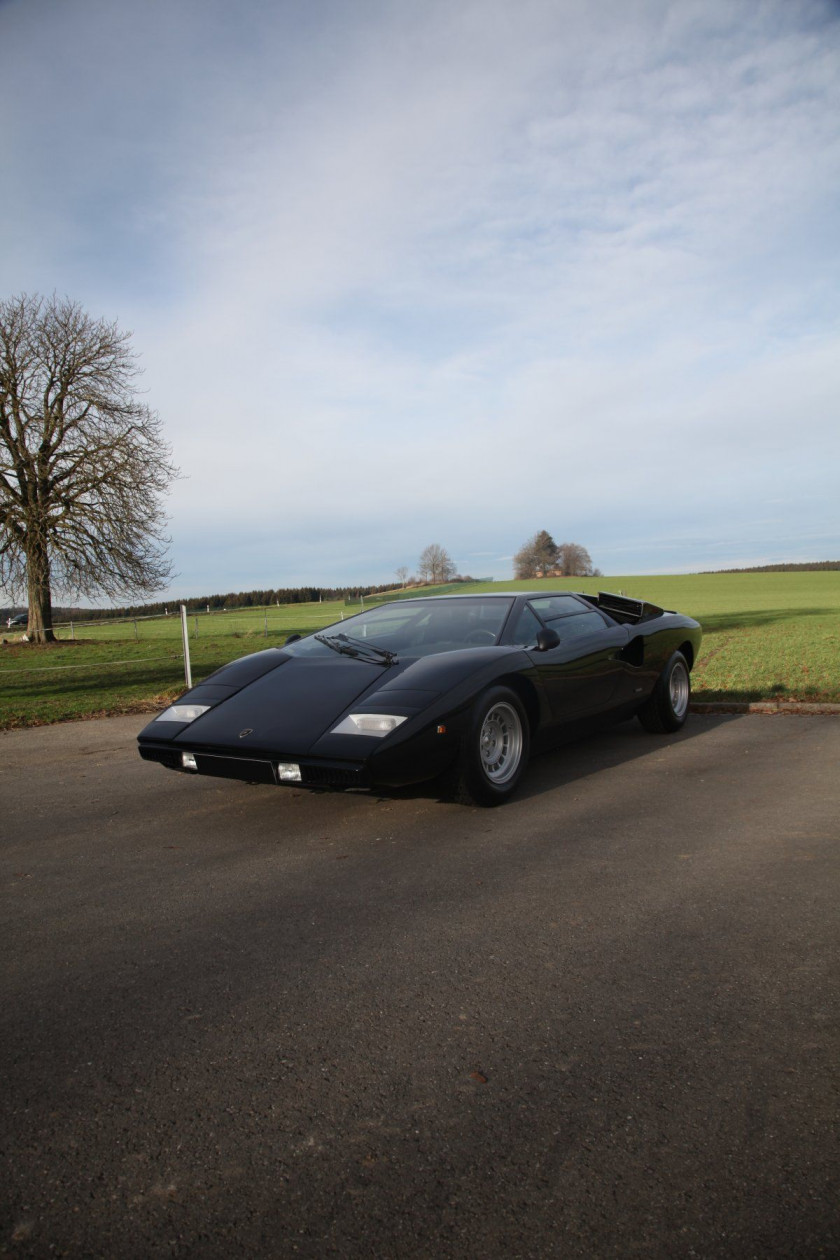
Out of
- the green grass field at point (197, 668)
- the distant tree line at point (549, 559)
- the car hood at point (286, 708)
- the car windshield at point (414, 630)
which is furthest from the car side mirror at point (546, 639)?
the distant tree line at point (549, 559)

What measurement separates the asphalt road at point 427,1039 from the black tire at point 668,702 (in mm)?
2390

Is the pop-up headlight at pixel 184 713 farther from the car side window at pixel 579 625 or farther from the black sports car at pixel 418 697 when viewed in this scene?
the car side window at pixel 579 625

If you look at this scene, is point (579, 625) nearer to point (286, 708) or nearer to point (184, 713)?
point (286, 708)

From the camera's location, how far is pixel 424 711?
4.22 m

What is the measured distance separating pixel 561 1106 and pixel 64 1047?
1354 millimetres

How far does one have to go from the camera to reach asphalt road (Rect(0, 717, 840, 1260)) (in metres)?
1.63

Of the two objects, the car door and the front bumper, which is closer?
the front bumper

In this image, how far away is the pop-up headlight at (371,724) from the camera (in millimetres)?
4133

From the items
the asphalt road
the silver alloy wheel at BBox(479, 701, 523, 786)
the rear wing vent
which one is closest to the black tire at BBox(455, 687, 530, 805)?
the silver alloy wheel at BBox(479, 701, 523, 786)

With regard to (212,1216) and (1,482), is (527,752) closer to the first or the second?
(212,1216)

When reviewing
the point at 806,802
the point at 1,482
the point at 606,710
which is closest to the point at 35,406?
the point at 1,482

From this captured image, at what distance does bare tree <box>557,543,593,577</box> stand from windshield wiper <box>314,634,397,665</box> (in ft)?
295

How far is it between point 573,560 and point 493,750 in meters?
96.9

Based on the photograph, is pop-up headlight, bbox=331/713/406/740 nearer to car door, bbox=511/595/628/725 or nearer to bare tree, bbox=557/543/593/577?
car door, bbox=511/595/628/725
